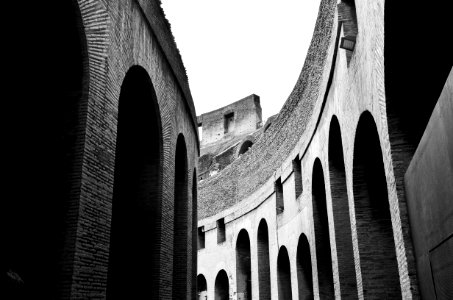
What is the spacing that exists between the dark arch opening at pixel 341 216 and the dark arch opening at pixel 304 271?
11.6 ft

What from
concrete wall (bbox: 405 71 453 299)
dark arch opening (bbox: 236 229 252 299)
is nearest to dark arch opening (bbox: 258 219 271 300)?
dark arch opening (bbox: 236 229 252 299)

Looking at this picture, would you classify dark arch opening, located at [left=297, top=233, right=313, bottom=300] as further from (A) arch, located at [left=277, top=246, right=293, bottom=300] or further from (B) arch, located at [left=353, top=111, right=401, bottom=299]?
(B) arch, located at [left=353, top=111, right=401, bottom=299]

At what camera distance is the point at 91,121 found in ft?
18.7

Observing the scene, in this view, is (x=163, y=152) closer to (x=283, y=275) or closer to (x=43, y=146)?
(x=43, y=146)

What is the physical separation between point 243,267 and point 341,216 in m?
10.1

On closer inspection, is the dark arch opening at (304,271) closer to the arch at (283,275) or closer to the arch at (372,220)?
the arch at (283,275)

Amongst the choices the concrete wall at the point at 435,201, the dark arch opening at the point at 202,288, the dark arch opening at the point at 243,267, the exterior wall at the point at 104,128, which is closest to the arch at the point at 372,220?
the concrete wall at the point at 435,201

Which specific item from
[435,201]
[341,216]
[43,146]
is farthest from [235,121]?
[435,201]

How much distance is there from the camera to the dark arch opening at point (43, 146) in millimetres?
5133

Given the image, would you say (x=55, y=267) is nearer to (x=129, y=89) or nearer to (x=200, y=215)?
(x=129, y=89)

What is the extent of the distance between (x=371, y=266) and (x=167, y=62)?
490cm

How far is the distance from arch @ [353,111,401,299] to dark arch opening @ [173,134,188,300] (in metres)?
4.09

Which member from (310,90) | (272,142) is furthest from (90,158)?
(272,142)

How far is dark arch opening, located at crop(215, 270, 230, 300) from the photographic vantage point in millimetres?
20581
